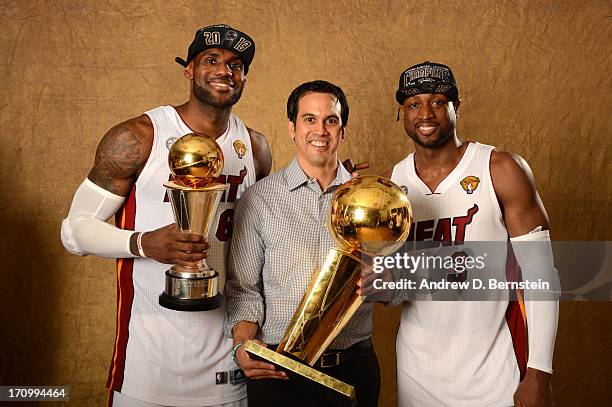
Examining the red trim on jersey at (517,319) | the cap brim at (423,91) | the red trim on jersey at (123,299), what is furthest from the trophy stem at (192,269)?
the red trim on jersey at (517,319)

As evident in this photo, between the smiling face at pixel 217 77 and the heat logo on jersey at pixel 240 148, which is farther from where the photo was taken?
the heat logo on jersey at pixel 240 148

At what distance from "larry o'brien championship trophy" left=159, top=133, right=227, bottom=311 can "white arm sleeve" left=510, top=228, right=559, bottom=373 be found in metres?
0.88

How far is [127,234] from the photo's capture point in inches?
82.6

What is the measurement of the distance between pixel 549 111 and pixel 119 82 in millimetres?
2117

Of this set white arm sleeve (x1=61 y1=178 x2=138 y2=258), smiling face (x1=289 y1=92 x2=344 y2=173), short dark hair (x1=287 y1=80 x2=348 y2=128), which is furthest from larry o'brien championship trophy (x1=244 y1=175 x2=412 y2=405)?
white arm sleeve (x1=61 y1=178 x2=138 y2=258)

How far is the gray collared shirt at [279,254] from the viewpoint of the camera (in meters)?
2.00

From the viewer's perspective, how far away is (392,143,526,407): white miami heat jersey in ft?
6.56

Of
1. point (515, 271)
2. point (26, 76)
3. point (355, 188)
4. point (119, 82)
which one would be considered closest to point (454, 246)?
point (515, 271)

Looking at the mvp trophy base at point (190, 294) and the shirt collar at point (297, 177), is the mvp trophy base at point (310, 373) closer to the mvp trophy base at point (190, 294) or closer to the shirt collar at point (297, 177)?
the mvp trophy base at point (190, 294)

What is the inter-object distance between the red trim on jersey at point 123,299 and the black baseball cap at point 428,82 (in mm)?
906

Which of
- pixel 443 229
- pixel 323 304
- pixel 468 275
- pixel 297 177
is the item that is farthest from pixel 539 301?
pixel 297 177

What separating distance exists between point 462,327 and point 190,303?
2.53 feet

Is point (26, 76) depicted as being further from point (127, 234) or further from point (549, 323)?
point (549, 323)

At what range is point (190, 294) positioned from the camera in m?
1.90
